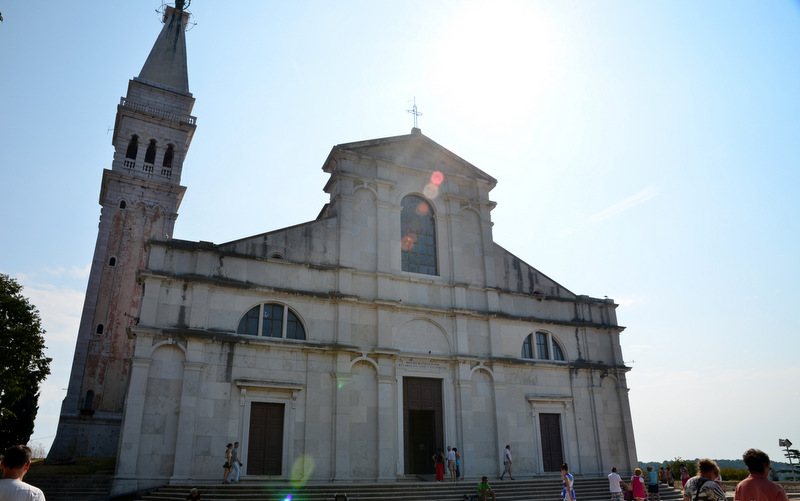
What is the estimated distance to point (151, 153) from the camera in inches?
1538

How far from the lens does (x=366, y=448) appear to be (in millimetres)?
21656

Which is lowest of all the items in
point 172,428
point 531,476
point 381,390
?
point 531,476

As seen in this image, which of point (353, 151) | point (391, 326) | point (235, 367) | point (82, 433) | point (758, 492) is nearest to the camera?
point (758, 492)

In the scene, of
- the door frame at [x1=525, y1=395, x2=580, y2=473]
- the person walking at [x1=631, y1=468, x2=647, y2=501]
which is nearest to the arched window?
the door frame at [x1=525, y1=395, x2=580, y2=473]

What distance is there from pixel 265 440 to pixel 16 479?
16.7 meters

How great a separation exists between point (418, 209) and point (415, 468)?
38.1 ft

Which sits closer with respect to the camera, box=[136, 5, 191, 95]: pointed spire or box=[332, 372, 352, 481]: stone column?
box=[332, 372, 352, 481]: stone column

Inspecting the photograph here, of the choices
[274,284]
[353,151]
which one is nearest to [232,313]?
[274,284]

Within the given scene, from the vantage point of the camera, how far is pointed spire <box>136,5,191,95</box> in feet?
136

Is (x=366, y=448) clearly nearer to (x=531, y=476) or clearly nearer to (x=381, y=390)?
(x=381, y=390)

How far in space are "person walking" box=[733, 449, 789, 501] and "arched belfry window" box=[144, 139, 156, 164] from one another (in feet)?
130

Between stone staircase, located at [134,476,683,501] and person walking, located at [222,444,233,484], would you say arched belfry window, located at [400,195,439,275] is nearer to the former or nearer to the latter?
stone staircase, located at [134,476,683,501]

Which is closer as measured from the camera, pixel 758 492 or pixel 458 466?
pixel 758 492

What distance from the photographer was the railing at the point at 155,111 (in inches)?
1535
